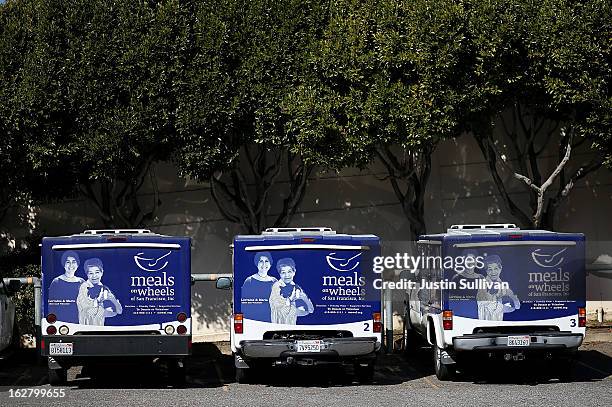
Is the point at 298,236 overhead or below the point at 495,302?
overhead

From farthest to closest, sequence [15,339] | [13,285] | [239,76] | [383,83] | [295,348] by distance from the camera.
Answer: [239,76], [383,83], [15,339], [13,285], [295,348]

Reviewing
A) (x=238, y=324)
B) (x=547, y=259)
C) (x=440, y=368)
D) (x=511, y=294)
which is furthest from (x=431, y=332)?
(x=238, y=324)

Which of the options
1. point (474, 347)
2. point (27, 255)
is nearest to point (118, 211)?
point (27, 255)

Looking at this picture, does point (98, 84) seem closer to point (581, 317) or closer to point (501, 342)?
A: point (501, 342)

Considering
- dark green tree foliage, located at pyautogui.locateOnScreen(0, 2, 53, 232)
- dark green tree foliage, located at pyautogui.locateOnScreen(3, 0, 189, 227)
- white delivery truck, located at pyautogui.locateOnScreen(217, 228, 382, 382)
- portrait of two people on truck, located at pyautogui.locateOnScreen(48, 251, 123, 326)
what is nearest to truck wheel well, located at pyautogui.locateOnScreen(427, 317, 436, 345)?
white delivery truck, located at pyautogui.locateOnScreen(217, 228, 382, 382)

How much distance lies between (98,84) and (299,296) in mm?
6836

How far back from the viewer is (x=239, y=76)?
68.9ft

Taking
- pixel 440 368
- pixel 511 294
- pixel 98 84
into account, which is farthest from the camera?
pixel 98 84

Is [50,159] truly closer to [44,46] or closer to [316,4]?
[44,46]

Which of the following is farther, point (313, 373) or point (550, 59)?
point (550, 59)

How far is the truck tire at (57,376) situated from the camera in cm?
1681

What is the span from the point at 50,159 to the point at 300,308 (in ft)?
22.4

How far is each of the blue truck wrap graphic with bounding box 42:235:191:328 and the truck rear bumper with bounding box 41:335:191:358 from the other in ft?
0.92

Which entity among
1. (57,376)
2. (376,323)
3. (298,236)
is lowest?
(57,376)
